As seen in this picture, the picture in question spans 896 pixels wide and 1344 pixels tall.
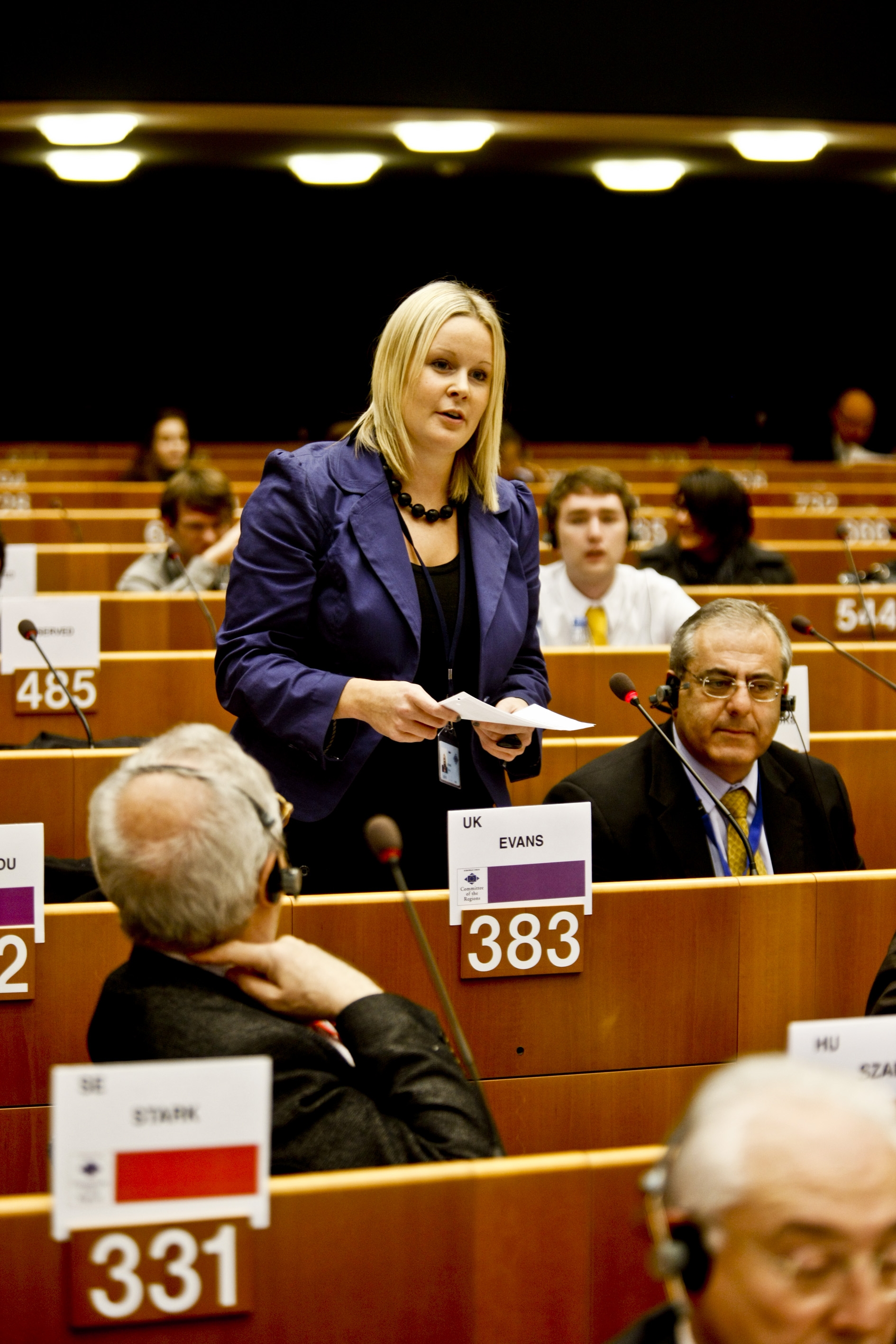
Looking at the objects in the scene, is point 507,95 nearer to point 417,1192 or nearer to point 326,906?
point 326,906

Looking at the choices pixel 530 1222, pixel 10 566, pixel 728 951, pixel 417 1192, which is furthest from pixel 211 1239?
pixel 10 566

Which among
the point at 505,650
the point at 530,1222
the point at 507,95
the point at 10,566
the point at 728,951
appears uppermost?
the point at 507,95

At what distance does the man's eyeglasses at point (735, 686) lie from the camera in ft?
7.74

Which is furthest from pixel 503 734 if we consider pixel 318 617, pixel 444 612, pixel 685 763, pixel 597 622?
pixel 597 622

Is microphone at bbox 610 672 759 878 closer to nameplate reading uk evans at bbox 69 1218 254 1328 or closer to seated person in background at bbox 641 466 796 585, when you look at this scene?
nameplate reading uk evans at bbox 69 1218 254 1328

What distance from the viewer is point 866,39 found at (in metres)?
6.27

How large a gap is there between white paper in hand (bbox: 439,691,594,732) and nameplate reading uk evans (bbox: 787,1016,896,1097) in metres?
0.57

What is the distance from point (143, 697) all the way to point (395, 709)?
1.85 meters

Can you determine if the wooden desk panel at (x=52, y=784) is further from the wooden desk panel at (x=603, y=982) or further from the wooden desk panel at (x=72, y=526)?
the wooden desk panel at (x=72, y=526)

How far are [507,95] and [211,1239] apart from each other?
19.3ft

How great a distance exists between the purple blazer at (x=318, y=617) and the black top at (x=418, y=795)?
0.07 ft

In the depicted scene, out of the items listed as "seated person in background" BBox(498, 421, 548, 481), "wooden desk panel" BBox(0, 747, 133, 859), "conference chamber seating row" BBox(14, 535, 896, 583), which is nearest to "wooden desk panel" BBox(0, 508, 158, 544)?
"conference chamber seating row" BBox(14, 535, 896, 583)

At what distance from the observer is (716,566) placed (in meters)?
4.70

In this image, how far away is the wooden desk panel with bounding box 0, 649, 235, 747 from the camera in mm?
3504
